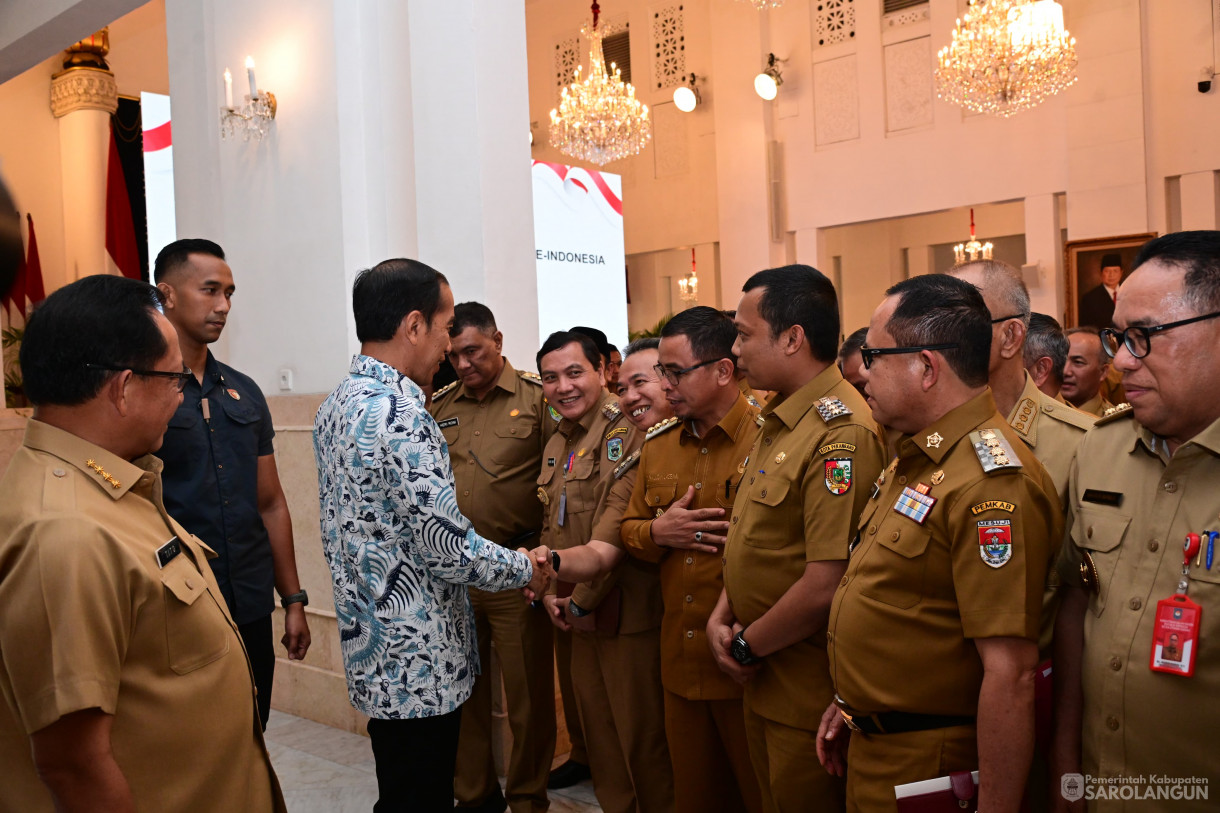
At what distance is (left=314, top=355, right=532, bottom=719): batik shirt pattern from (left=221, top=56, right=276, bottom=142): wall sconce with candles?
8.15ft

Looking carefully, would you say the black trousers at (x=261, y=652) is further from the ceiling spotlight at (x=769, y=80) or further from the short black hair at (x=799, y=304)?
the ceiling spotlight at (x=769, y=80)

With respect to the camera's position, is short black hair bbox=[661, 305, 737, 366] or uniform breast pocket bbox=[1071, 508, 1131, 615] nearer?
uniform breast pocket bbox=[1071, 508, 1131, 615]

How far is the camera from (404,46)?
3852 mm

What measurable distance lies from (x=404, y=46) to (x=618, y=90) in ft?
20.1

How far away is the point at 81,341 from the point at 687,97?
10755 millimetres

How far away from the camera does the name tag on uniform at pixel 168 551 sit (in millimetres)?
1402

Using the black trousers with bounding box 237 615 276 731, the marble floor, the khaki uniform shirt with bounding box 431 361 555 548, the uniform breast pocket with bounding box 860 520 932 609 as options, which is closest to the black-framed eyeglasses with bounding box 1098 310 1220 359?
the uniform breast pocket with bounding box 860 520 932 609

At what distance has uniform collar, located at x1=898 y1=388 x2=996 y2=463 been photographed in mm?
1692

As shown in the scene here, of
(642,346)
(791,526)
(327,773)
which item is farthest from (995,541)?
(327,773)

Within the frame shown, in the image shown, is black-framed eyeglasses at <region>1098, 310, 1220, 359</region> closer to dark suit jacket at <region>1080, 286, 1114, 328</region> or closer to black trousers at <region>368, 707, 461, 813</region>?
black trousers at <region>368, 707, 461, 813</region>

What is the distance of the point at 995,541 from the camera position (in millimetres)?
1558

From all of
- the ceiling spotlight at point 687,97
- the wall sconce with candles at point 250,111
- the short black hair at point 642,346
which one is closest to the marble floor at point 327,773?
the short black hair at point 642,346

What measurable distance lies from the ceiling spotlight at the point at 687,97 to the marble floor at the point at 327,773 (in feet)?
30.2

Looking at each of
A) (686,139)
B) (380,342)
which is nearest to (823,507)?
(380,342)
